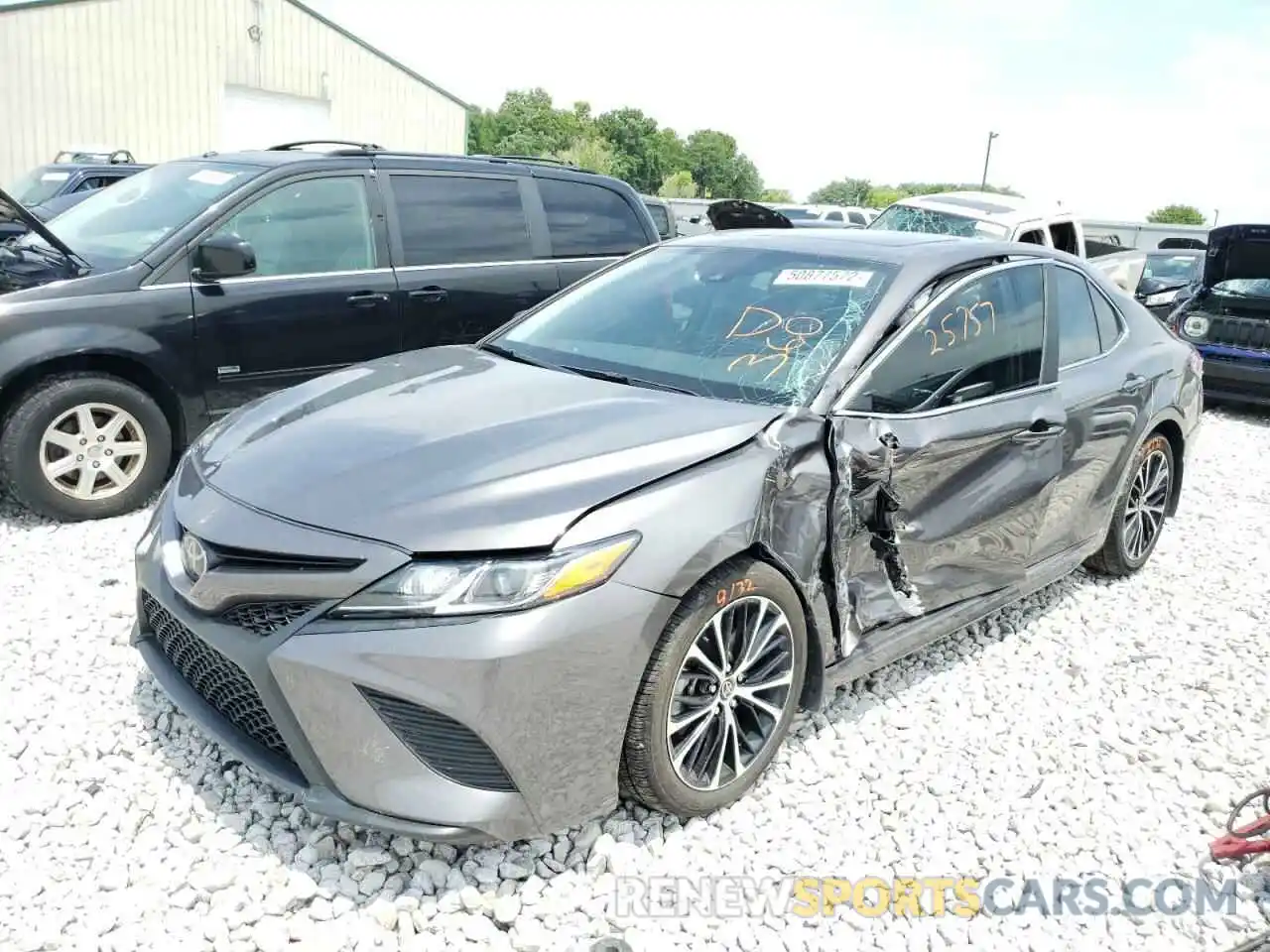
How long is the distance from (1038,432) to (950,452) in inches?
22.6

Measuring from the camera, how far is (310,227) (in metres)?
5.41

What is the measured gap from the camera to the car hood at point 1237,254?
365 inches

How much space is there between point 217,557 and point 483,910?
43.0 inches

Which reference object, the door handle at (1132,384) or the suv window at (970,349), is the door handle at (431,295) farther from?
the door handle at (1132,384)

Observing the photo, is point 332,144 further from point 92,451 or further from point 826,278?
point 826,278

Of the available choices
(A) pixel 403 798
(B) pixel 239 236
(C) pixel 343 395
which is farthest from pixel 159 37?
(A) pixel 403 798

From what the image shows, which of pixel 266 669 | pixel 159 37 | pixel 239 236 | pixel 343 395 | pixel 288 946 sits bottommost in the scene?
pixel 288 946

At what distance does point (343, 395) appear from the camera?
3256mm

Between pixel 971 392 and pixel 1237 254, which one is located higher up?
pixel 1237 254

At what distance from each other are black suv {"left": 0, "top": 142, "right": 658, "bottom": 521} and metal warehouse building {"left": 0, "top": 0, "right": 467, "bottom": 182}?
18.2 metres

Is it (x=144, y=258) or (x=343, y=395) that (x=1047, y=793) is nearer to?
(x=343, y=395)

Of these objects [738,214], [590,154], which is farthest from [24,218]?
[590,154]

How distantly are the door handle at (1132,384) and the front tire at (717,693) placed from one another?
2210 millimetres

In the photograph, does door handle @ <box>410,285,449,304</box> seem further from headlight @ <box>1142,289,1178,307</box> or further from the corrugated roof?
the corrugated roof
